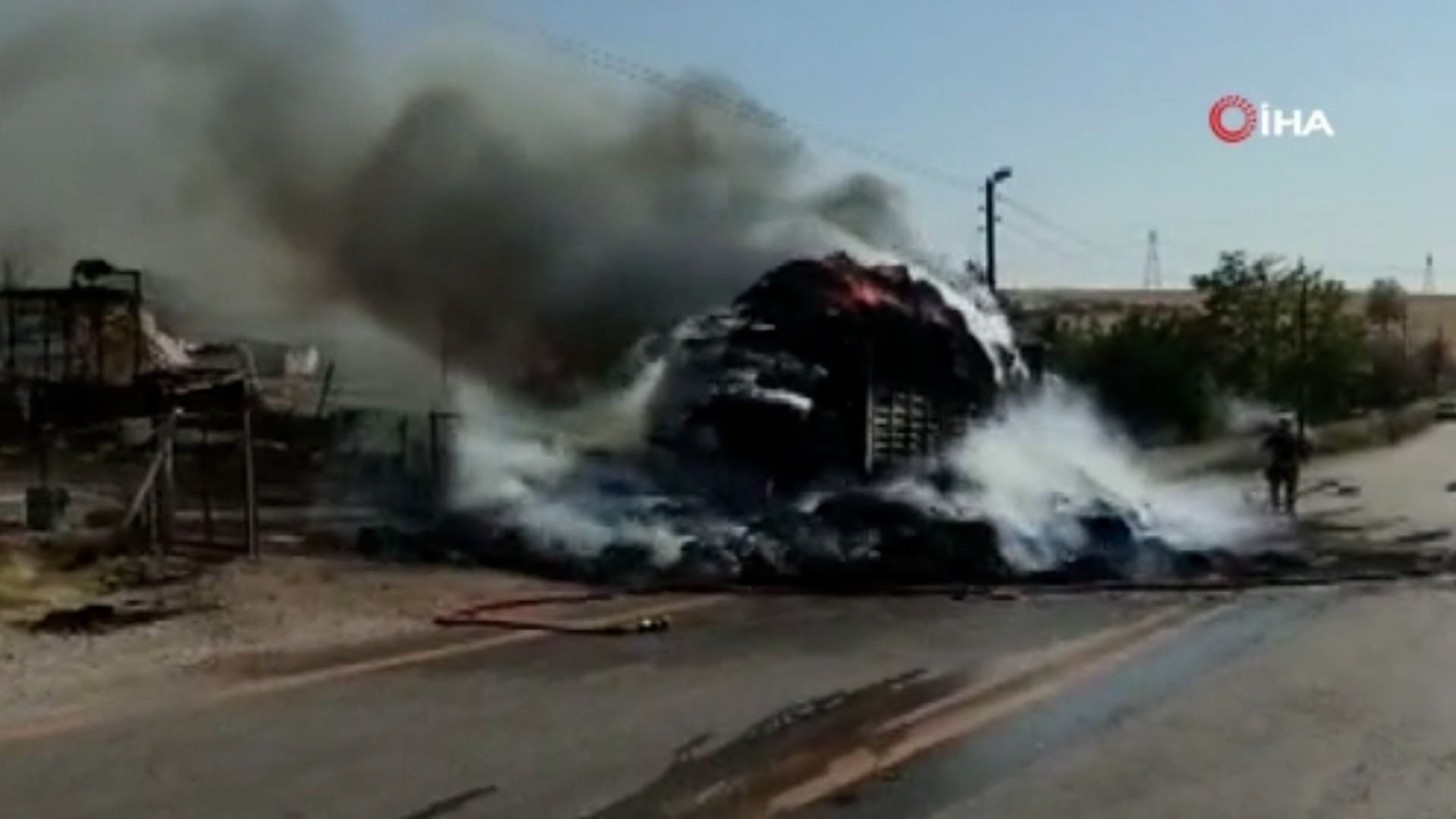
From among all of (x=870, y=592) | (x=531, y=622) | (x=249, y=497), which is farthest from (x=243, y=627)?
(x=870, y=592)

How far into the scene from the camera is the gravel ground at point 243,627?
11492 millimetres

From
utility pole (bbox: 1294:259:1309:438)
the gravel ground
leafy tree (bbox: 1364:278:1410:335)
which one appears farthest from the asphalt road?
leafy tree (bbox: 1364:278:1410:335)

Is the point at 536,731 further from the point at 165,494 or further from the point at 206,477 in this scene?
the point at 206,477

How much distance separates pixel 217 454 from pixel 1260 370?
41.6 metres

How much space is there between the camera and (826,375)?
2509cm

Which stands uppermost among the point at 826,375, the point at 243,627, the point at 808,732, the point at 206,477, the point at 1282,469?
the point at 826,375

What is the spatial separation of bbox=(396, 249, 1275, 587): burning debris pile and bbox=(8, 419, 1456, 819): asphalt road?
14.2 feet

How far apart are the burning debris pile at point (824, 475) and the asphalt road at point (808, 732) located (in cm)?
433

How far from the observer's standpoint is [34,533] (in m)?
17.9

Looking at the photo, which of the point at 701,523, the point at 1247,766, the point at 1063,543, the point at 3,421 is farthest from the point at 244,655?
the point at 3,421

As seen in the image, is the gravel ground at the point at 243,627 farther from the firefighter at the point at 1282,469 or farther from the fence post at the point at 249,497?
the firefighter at the point at 1282,469

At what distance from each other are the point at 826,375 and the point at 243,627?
1219 centimetres

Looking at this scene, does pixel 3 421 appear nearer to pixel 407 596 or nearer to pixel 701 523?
pixel 701 523

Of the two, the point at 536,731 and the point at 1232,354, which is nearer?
the point at 536,731
